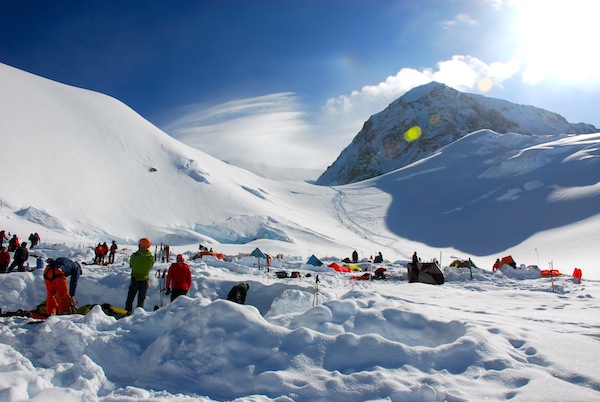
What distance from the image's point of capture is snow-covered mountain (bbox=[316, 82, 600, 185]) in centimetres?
15955

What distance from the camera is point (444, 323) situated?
5.41 meters

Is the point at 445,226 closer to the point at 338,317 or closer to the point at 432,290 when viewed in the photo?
the point at 432,290

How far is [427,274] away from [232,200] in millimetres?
33486

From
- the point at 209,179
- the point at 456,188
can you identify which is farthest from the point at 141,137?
the point at 456,188

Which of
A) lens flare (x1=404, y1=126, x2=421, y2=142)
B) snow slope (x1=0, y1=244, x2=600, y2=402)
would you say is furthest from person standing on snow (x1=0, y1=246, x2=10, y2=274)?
lens flare (x1=404, y1=126, x2=421, y2=142)

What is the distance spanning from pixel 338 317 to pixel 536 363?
252cm

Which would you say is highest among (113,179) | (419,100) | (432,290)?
(419,100)

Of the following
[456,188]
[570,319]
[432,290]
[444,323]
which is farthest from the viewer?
[456,188]

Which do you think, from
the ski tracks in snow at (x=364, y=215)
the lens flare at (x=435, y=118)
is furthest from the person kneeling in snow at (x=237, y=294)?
the lens flare at (x=435, y=118)

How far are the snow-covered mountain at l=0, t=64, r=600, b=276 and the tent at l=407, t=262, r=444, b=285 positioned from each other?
14.7 m

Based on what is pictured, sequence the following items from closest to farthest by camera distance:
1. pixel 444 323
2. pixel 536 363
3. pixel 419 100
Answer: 1. pixel 536 363
2. pixel 444 323
3. pixel 419 100

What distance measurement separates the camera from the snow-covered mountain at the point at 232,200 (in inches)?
1308

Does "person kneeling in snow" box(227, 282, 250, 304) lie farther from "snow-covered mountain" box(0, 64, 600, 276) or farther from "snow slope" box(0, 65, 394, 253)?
"snow slope" box(0, 65, 394, 253)

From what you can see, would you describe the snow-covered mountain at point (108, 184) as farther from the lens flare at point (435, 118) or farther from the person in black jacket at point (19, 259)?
the lens flare at point (435, 118)
